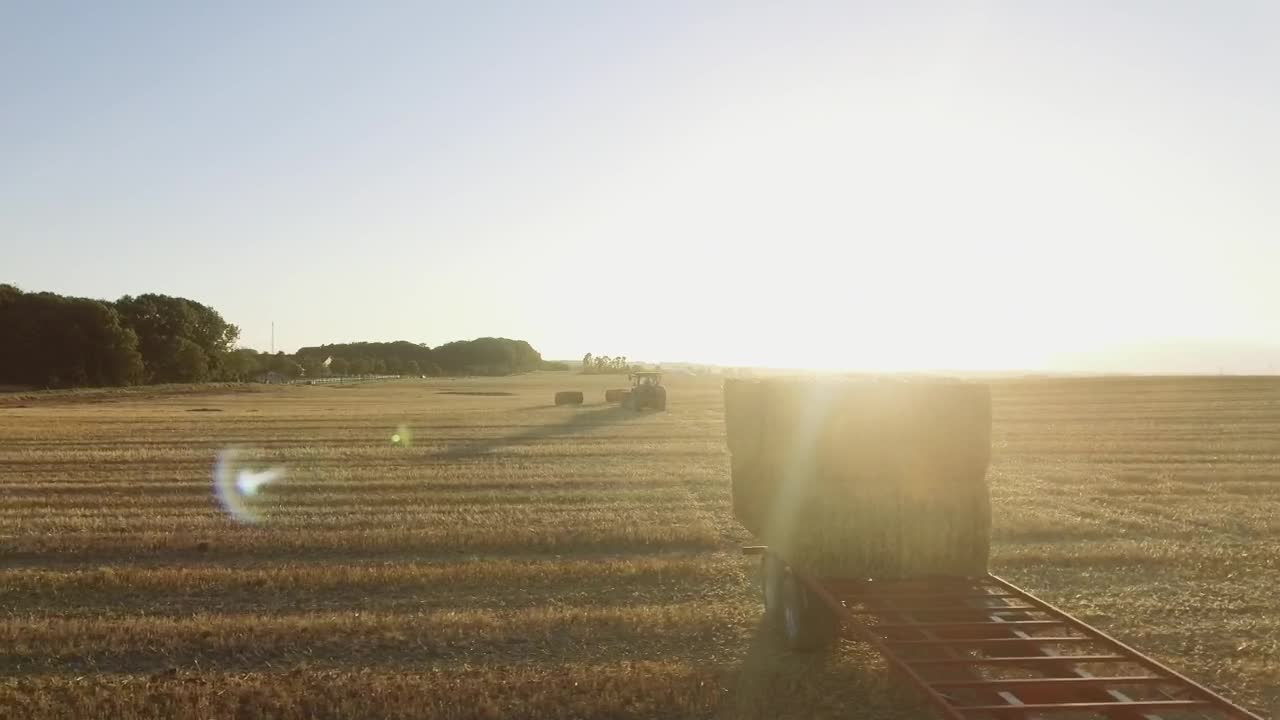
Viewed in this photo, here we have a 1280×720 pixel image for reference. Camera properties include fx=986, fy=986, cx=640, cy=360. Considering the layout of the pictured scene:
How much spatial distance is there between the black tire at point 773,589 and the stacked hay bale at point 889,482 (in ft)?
1.53

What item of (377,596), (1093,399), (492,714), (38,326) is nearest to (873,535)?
(492,714)

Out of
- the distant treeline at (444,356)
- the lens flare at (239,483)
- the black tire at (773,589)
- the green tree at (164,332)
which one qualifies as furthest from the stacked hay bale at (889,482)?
the distant treeline at (444,356)

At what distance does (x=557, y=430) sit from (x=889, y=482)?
29.3m

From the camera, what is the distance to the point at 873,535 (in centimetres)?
938

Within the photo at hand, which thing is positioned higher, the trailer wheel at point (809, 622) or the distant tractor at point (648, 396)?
the distant tractor at point (648, 396)

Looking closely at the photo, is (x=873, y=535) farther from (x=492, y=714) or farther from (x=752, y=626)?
(x=492, y=714)

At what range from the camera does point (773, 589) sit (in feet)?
33.5

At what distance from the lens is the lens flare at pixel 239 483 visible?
1786 cm

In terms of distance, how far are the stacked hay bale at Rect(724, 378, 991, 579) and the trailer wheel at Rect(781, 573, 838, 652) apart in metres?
0.28

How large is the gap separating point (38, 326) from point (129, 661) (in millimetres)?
86813

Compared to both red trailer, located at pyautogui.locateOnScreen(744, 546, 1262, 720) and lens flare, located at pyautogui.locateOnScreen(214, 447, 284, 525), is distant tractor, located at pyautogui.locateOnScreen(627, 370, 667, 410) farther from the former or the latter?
red trailer, located at pyautogui.locateOnScreen(744, 546, 1262, 720)

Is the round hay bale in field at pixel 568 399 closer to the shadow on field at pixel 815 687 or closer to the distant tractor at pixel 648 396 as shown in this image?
the distant tractor at pixel 648 396

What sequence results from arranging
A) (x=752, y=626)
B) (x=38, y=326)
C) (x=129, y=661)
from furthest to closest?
1. (x=38, y=326)
2. (x=752, y=626)
3. (x=129, y=661)

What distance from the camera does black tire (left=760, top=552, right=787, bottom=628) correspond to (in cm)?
1002
